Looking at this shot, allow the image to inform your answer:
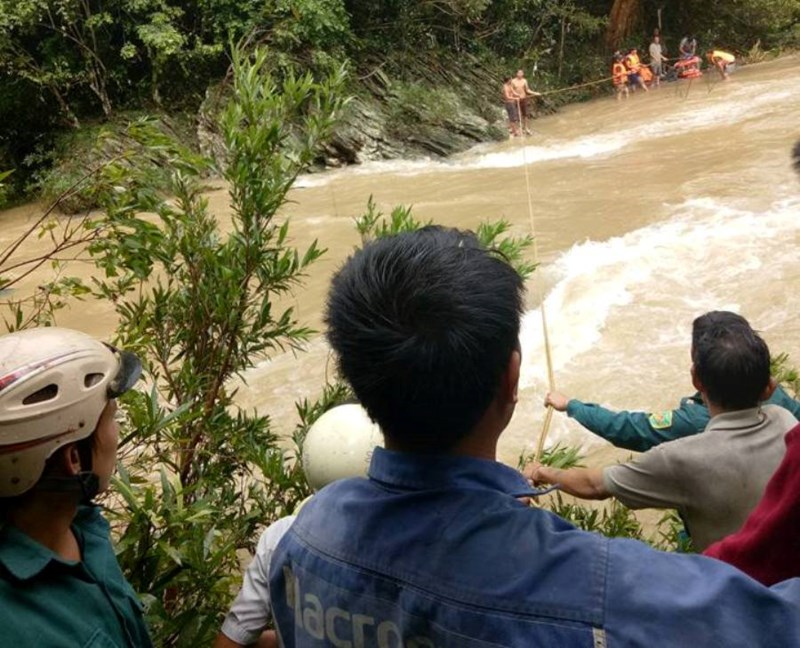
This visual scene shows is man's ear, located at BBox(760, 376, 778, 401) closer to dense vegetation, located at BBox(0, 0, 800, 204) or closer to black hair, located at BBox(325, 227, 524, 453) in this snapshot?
black hair, located at BBox(325, 227, 524, 453)

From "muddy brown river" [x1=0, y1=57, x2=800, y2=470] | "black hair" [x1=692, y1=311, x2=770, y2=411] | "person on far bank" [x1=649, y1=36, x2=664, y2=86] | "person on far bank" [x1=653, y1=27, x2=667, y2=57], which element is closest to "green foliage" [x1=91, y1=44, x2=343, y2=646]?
"muddy brown river" [x1=0, y1=57, x2=800, y2=470]

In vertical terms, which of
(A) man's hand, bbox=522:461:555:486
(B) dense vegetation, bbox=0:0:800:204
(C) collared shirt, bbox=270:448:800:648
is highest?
(B) dense vegetation, bbox=0:0:800:204

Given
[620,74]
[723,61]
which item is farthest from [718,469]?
[723,61]

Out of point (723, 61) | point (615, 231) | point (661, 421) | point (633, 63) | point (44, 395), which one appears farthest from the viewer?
point (633, 63)

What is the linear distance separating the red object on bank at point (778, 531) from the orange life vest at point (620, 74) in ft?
60.7

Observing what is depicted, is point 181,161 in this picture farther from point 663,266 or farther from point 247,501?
point 663,266

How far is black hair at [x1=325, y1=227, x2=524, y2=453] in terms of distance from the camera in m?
0.97

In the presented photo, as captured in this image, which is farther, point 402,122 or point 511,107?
point 511,107

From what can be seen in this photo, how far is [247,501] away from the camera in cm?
288

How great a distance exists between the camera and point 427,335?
97 centimetres

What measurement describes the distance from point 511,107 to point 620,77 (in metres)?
3.73

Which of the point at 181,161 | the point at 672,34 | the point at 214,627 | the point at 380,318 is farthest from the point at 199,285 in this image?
the point at 672,34

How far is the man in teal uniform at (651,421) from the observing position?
2414 mm

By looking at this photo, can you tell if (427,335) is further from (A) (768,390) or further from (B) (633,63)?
(B) (633,63)
